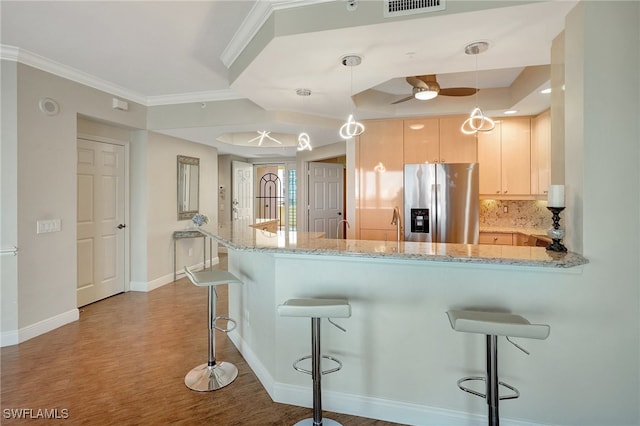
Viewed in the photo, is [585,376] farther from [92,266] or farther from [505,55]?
[92,266]

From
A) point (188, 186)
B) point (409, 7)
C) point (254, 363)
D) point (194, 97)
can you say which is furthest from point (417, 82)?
point (188, 186)

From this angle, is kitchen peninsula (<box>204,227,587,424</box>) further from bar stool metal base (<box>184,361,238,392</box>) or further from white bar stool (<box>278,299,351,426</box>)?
bar stool metal base (<box>184,361,238,392</box>)

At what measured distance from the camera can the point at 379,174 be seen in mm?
4648

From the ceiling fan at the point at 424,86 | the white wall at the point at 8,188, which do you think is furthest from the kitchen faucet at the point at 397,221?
the white wall at the point at 8,188

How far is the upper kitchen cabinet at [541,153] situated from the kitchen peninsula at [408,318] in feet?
8.23

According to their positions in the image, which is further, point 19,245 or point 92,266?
point 92,266

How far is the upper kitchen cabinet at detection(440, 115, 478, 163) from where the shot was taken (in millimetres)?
4371

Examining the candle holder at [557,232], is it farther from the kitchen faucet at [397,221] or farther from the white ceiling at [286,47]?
the kitchen faucet at [397,221]

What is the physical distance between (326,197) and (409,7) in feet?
17.9

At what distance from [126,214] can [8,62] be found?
2211mm

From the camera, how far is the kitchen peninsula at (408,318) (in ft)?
6.35

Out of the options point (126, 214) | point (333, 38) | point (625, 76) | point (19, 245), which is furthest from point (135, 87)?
point (625, 76)

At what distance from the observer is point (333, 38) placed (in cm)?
236

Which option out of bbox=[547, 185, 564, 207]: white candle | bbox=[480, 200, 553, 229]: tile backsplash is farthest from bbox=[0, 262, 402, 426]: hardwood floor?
bbox=[480, 200, 553, 229]: tile backsplash
